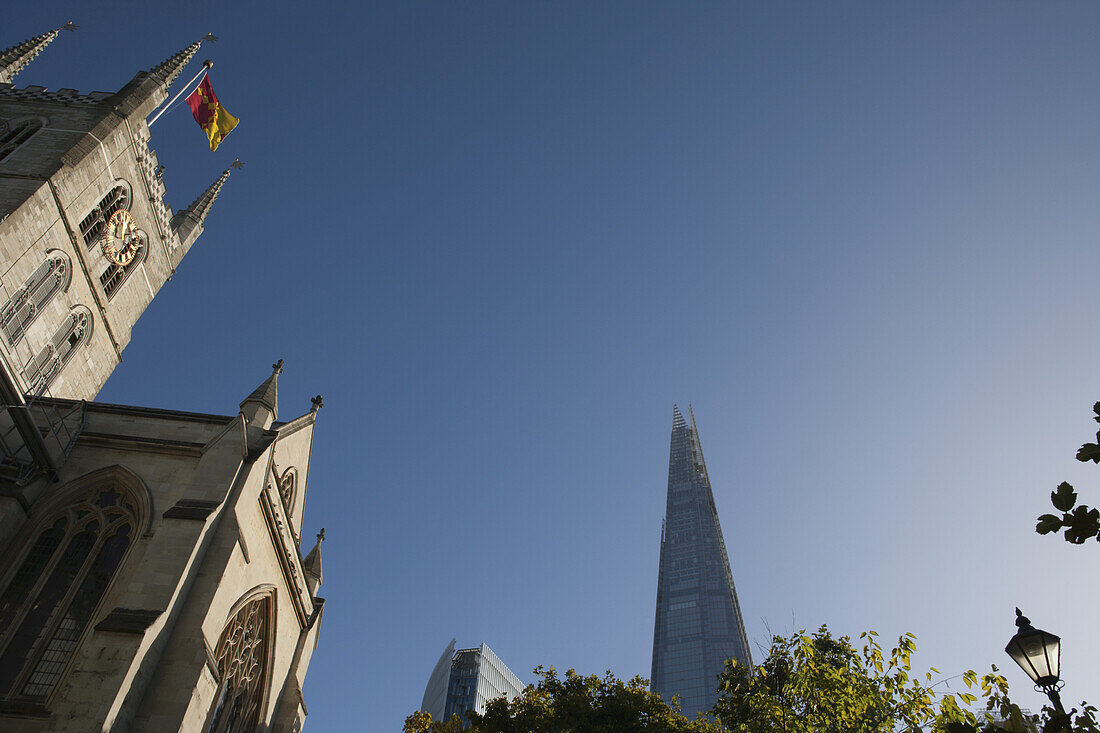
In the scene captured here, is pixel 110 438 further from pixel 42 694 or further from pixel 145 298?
pixel 145 298

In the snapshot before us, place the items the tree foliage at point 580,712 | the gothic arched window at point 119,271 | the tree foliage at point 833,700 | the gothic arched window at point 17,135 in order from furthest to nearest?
1. the gothic arched window at point 119,271
2. the gothic arched window at point 17,135
3. the tree foliage at point 580,712
4. the tree foliage at point 833,700

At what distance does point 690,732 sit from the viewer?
1962 cm

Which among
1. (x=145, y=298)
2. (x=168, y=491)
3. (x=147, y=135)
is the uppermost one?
(x=147, y=135)

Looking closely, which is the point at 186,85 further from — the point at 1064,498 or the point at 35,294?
the point at 1064,498

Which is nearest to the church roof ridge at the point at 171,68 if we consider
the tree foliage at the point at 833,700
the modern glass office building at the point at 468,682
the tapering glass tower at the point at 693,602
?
the tree foliage at the point at 833,700

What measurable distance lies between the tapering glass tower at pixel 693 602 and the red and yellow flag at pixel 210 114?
10732cm

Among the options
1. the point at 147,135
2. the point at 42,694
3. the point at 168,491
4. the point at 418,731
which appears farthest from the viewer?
the point at 147,135

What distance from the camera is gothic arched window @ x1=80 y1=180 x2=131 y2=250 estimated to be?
26.4 m

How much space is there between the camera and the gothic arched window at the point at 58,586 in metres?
14.2

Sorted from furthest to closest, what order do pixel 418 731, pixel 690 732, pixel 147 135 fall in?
pixel 147 135 < pixel 418 731 < pixel 690 732

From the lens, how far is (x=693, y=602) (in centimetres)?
13050

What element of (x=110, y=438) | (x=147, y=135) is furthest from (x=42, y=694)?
(x=147, y=135)

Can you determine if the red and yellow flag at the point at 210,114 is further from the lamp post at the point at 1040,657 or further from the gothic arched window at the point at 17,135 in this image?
the lamp post at the point at 1040,657

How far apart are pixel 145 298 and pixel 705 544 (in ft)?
416
